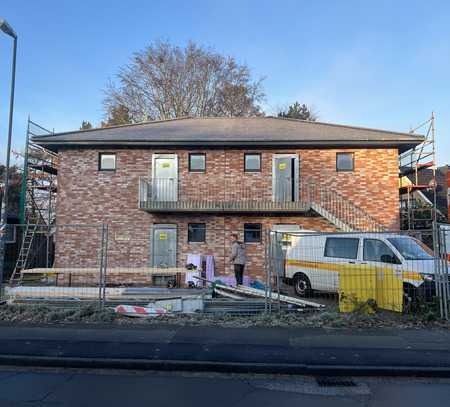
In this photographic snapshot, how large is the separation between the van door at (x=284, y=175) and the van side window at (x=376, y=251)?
265 inches

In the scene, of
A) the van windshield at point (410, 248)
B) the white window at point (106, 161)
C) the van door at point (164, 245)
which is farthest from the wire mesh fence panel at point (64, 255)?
the van windshield at point (410, 248)

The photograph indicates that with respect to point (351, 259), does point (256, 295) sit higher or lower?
lower

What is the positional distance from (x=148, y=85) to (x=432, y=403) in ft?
110

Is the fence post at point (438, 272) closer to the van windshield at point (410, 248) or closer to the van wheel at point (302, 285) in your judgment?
the van windshield at point (410, 248)

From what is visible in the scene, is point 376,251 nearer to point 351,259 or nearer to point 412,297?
point 351,259

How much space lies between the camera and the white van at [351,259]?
9.41m

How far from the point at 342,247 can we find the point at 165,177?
29.0 feet

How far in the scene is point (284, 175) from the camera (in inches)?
684

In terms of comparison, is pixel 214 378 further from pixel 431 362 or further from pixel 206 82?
pixel 206 82

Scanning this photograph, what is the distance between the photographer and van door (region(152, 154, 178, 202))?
1735 centimetres

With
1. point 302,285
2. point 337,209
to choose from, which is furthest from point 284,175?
point 302,285

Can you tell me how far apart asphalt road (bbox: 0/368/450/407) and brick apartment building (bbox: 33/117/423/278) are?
10842 millimetres

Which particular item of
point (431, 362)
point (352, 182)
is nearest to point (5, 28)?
point (431, 362)

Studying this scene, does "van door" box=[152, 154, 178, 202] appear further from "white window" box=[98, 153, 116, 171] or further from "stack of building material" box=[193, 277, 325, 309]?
"stack of building material" box=[193, 277, 325, 309]
